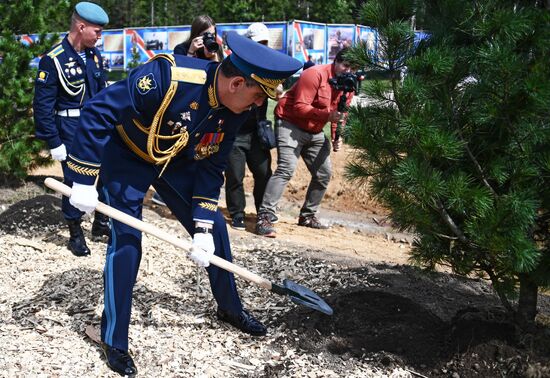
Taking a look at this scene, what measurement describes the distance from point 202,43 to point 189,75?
2.26m

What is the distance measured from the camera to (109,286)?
3.24 metres

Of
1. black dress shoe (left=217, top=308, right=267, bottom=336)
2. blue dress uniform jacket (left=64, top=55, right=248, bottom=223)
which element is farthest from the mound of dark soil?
blue dress uniform jacket (left=64, top=55, right=248, bottom=223)

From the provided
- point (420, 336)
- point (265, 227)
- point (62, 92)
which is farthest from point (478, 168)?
point (265, 227)

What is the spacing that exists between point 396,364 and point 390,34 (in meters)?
1.60

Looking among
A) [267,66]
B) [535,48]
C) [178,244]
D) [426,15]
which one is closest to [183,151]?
[178,244]

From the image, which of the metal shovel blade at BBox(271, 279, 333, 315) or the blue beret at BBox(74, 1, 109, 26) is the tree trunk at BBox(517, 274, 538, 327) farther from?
the blue beret at BBox(74, 1, 109, 26)

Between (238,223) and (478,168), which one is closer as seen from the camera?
(478,168)

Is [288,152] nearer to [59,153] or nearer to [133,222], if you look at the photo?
[59,153]

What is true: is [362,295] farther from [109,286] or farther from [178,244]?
[109,286]

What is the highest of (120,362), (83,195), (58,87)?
(58,87)

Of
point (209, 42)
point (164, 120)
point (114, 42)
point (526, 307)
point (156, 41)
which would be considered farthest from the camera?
point (114, 42)

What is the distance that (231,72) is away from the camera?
302 cm

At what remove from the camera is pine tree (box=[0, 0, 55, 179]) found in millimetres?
6688

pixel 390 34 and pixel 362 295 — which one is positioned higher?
pixel 390 34
